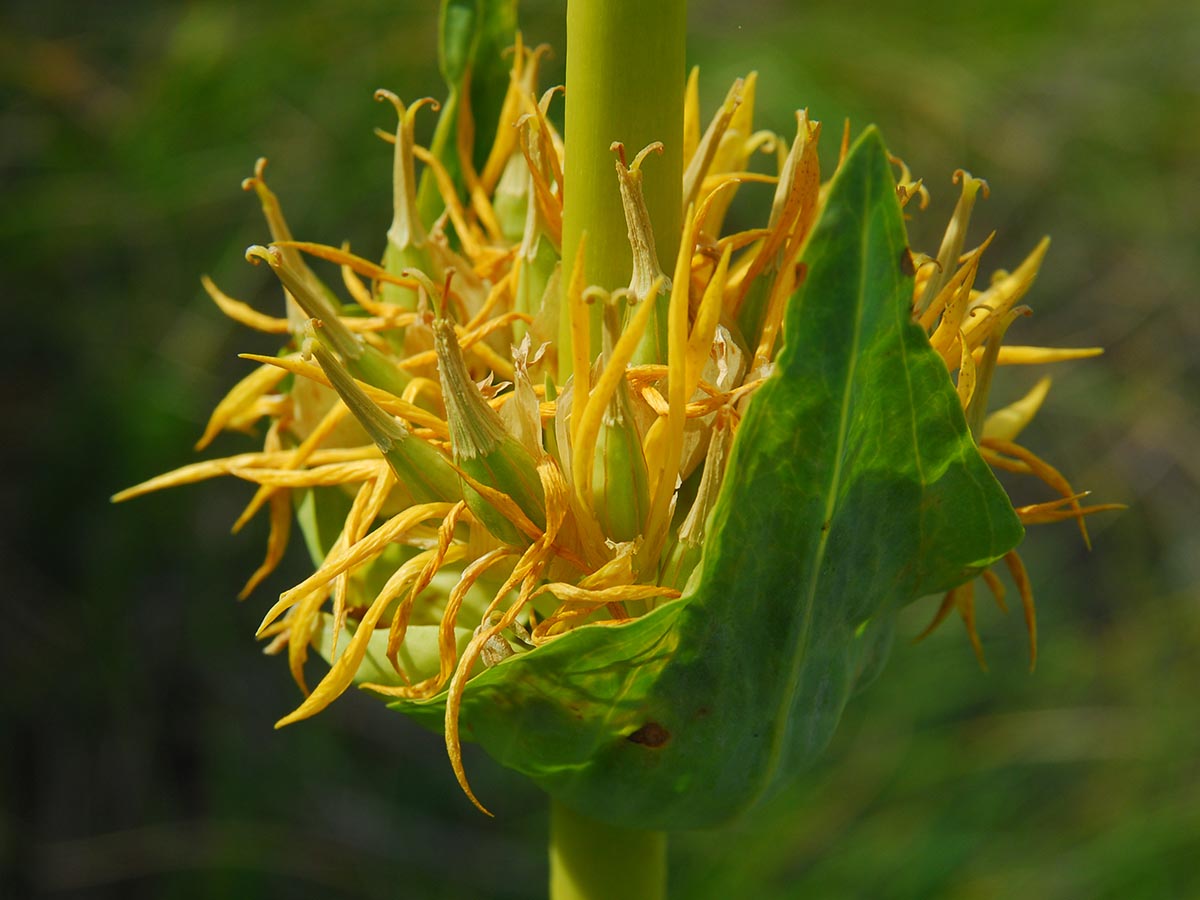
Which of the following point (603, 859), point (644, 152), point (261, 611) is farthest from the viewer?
point (261, 611)

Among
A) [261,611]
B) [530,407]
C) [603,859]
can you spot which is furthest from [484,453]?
[261,611]

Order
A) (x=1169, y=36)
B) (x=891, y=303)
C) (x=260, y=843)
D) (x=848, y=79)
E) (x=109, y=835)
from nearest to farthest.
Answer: (x=891, y=303) < (x=260, y=843) < (x=109, y=835) < (x=848, y=79) < (x=1169, y=36)

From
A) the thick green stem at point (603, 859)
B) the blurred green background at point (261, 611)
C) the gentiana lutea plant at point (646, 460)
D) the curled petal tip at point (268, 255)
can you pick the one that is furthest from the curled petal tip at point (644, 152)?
the blurred green background at point (261, 611)

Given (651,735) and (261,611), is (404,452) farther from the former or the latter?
(261,611)

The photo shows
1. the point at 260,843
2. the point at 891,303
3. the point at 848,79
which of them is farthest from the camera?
the point at 848,79

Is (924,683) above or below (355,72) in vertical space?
below

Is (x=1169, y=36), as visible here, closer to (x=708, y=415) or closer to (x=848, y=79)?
(x=848, y=79)

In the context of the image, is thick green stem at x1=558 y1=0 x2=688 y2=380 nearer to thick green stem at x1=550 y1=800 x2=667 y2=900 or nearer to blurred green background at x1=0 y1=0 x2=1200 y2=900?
thick green stem at x1=550 y1=800 x2=667 y2=900

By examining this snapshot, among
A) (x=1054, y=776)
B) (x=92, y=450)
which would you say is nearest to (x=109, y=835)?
(x=92, y=450)
